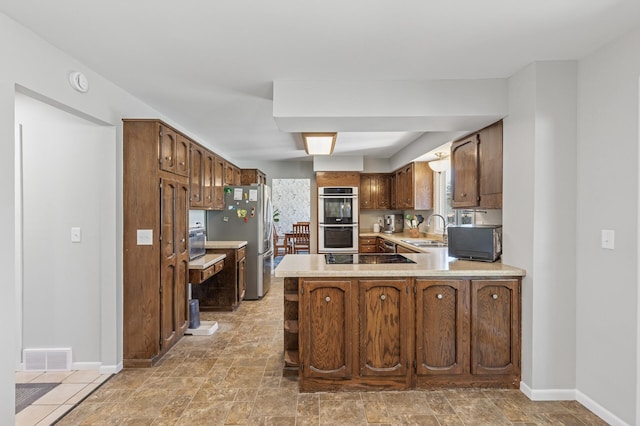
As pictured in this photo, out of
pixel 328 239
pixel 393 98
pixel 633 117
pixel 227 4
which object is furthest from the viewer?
pixel 328 239

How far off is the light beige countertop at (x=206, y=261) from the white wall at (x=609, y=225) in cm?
326

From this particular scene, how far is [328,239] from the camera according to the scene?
6488 millimetres

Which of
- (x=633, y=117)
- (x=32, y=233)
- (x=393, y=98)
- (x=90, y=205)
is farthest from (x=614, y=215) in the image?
(x=32, y=233)

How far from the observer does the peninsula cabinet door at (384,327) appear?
259 centimetres

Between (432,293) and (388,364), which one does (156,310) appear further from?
(432,293)

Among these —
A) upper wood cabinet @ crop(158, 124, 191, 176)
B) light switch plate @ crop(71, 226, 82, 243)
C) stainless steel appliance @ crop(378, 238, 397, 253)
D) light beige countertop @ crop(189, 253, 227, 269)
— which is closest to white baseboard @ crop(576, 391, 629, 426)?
stainless steel appliance @ crop(378, 238, 397, 253)

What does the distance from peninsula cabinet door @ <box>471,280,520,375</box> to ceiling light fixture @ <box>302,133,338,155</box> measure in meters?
2.21

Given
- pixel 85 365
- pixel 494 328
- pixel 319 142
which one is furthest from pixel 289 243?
pixel 494 328

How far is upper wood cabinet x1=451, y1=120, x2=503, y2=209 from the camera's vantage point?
2.93 meters

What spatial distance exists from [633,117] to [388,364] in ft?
7.01

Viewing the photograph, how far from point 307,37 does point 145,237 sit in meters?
2.01

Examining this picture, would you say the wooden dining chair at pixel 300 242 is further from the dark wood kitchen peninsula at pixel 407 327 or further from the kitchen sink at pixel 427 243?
the dark wood kitchen peninsula at pixel 407 327

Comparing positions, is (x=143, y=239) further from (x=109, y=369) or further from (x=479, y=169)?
(x=479, y=169)

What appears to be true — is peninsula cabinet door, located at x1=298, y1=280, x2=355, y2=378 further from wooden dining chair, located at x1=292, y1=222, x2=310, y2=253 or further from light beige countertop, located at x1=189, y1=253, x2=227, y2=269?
wooden dining chair, located at x1=292, y1=222, x2=310, y2=253
